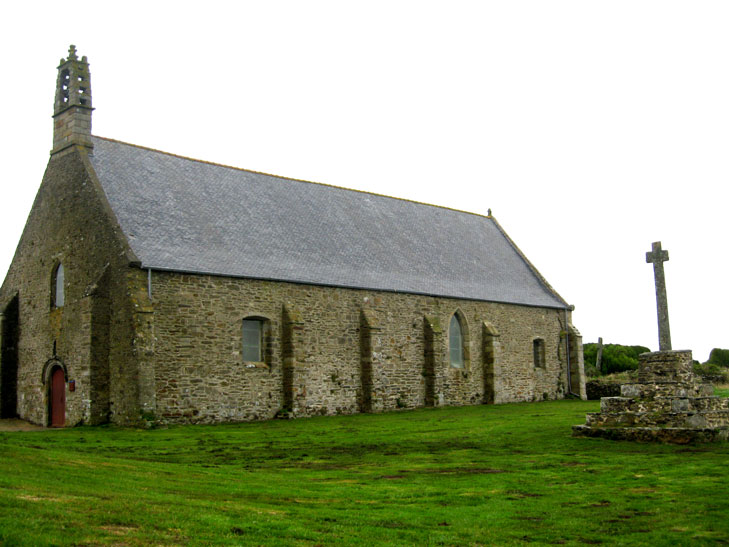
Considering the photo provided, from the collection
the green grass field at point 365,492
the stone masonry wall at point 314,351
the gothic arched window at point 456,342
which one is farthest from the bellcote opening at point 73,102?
the gothic arched window at point 456,342

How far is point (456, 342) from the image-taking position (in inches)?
1310

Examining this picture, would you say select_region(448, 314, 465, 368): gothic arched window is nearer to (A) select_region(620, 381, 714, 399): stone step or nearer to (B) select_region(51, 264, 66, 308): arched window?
(A) select_region(620, 381, 714, 399): stone step

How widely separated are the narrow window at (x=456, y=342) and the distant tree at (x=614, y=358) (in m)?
18.0

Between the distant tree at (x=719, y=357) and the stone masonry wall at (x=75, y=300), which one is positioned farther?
the distant tree at (x=719, y=357)

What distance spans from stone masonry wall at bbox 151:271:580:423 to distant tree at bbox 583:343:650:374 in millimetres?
14686

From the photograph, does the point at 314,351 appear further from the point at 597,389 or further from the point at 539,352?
the point at 597,389

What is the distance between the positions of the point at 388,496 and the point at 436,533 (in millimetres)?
2493

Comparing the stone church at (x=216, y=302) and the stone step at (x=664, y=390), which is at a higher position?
the stone church at (x=216, y=302)

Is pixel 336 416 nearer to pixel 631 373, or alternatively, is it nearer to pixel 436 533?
pixel 436 533

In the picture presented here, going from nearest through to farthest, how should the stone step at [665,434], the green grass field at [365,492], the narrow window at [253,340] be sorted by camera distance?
the green grass field at [365,492] → the stone step at [665,434] → the narrow window at [253,340]

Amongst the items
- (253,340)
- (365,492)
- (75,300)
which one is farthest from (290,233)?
(365,492)

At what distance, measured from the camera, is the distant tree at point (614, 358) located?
48406 mm

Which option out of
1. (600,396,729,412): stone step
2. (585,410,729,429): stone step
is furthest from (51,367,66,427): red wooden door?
(600,396,729,412): stone step

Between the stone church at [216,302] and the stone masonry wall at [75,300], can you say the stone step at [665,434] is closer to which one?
the stone church at [216,302]
